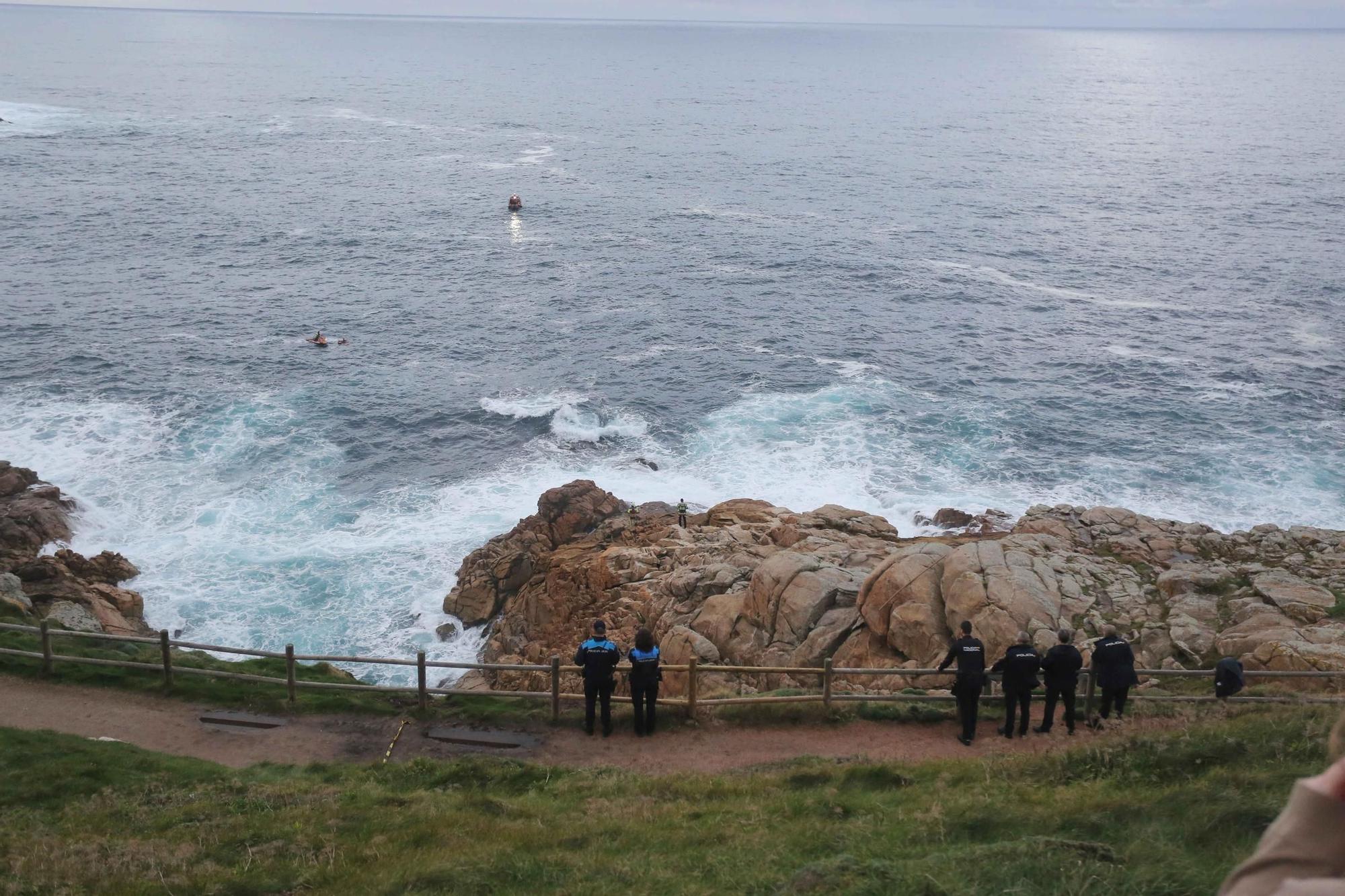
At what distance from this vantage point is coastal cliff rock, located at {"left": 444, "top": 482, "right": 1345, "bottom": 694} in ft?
73.5

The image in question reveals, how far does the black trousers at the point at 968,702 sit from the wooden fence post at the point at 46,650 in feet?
58.1

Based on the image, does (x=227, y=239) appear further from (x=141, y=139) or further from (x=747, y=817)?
(x=747, y=817)

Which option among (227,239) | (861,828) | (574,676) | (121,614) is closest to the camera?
(861,828)

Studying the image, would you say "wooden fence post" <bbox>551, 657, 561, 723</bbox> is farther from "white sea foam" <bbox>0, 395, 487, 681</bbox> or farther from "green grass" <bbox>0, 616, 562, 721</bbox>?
"white sea foam" <bbox>0, 395, 487, 681</bbox>

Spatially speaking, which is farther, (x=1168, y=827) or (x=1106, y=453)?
(x=1106, y=453)

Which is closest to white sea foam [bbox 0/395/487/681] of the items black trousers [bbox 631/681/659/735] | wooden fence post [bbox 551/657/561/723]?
wooden fence post [bbox 551/657/561/723]

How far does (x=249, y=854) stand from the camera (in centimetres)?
1335

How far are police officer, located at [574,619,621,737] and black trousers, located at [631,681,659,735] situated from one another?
494 mm

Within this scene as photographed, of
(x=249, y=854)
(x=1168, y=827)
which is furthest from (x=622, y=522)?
(x=1168, y=827)

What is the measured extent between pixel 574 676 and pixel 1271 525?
22.7 meters

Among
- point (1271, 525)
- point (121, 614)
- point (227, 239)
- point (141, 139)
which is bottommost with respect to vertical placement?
point (121, 614)

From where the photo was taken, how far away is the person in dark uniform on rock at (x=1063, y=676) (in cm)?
1753

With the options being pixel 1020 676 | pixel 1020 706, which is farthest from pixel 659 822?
pixel 1020 706

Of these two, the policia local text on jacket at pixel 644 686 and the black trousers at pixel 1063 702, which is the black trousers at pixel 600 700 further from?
the black trousers at pixel 1063 702
